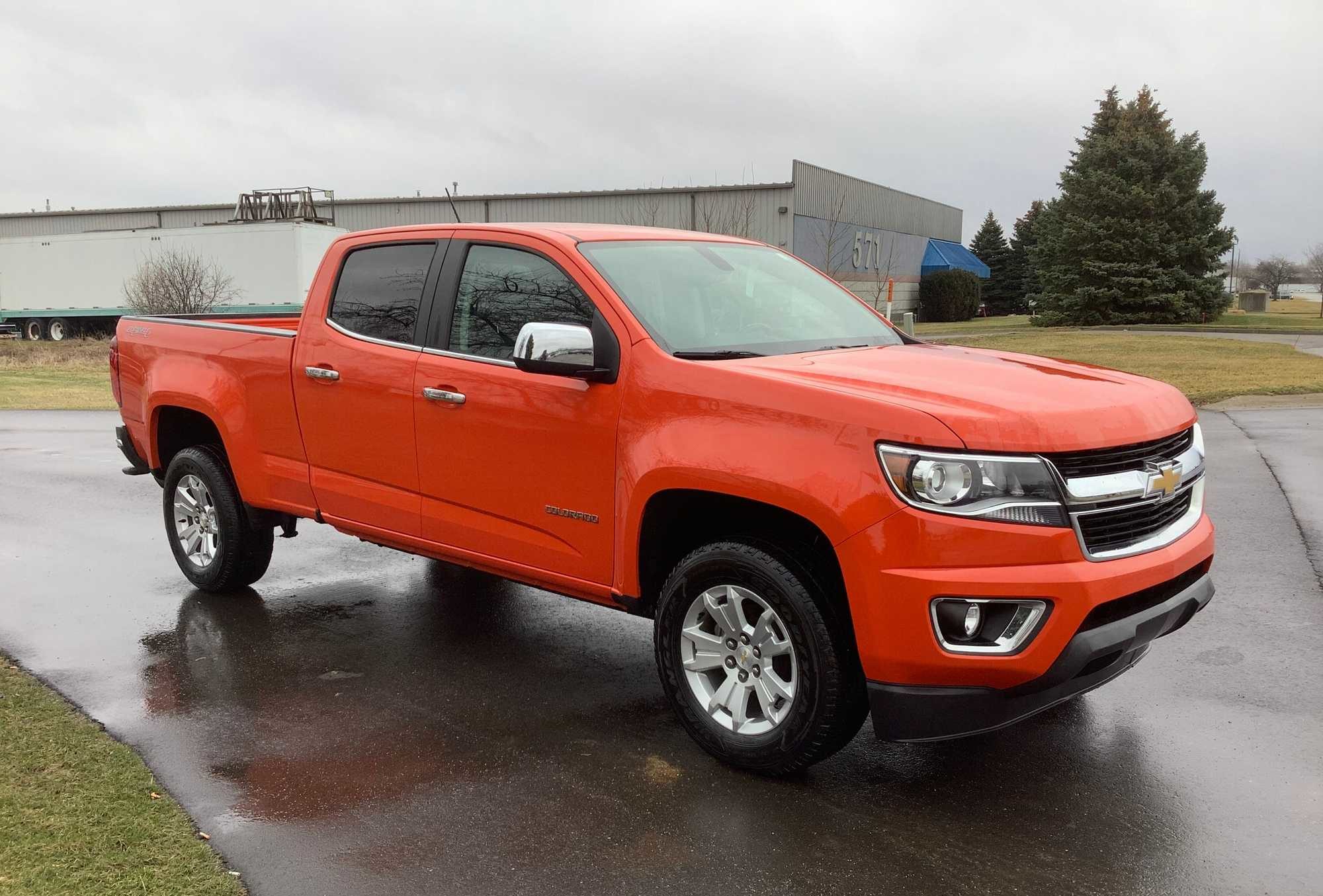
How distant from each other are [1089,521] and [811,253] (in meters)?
42.4

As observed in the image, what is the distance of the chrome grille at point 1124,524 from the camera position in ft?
11.4

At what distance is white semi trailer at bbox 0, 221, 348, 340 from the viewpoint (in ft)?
109

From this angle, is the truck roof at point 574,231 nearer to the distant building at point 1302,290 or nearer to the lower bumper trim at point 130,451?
the lower bumper trim at point 130,451

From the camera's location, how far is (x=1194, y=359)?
24.0 m

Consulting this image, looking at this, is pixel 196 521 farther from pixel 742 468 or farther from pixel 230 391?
pixel 742 468

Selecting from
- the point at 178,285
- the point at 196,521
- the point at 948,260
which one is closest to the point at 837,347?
the point at 196,521

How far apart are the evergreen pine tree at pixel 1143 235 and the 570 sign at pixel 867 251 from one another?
30.9 feet

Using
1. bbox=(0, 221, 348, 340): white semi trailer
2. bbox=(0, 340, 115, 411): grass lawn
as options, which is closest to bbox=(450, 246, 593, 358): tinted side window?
bbox=(0, 340, 115, 411): grass lawn

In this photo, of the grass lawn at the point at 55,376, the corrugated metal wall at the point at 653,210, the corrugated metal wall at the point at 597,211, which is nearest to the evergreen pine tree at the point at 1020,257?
the corrugated metal wall at the point at 653,210

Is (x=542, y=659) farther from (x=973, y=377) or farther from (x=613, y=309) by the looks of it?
(x=973, y=377)

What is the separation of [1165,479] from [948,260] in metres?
57.6

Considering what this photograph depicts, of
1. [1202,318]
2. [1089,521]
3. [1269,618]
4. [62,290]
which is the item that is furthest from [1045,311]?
[1089,521]

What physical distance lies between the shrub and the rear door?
52672 mm

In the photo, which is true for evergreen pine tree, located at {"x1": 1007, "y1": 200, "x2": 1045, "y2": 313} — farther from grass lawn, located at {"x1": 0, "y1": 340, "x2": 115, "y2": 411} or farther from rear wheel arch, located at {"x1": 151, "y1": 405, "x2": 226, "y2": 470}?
rear wheel arch, located at {"x1": 151, "y1": 405, "x2": 226, "y2": 470}
